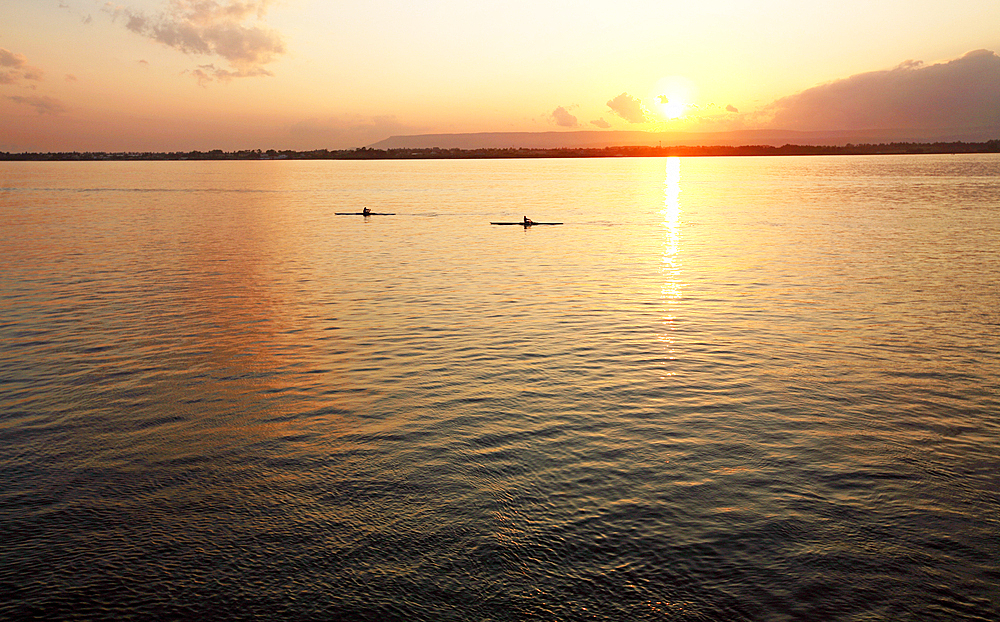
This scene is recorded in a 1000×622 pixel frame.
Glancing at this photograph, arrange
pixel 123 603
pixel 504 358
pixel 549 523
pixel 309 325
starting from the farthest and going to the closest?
pixel 309 325
pixel 504 358
pixel 549 523
pixel 123 603

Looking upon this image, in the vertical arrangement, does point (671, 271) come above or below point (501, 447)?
above

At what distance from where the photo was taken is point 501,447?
582 inches

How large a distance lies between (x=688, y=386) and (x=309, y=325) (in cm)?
1405

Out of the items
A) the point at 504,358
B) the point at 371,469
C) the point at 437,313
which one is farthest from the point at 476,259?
the point at 371,469

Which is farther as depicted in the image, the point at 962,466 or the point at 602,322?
the point at 602,322

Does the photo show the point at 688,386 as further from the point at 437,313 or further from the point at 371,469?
the point at 437,313

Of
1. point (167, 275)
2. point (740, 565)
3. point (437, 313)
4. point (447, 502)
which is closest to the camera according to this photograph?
→ point (740, 565)

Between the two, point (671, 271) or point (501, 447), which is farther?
point (671, 271)

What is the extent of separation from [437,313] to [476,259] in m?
15.8

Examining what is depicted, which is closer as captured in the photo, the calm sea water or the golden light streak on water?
the calm sea water

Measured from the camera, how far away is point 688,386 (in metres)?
18.9

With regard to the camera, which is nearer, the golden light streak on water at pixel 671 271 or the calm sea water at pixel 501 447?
the calm sea water at pixel 501 447

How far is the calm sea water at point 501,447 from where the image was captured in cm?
1009

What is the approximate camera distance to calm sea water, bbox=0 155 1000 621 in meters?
10.1
